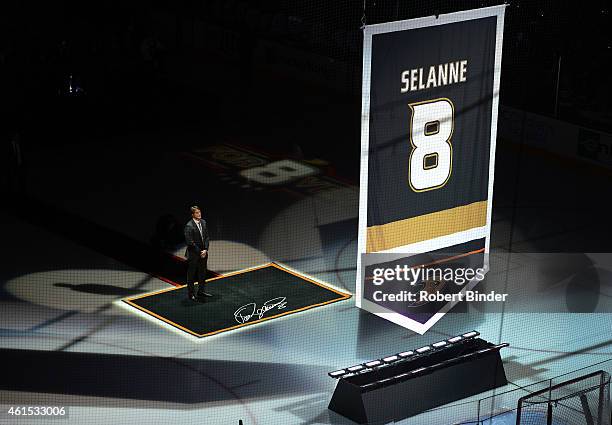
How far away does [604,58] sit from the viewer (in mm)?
18641

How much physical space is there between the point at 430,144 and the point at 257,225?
18.5 feet

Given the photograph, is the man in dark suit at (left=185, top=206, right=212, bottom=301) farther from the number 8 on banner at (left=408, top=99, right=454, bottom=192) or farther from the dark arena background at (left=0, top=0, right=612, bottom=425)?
the number 8 on banner at (left=408, top=99, right=454, bottom=192)

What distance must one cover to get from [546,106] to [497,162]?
118 centimetres

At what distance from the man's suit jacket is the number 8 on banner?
3074 millimetres

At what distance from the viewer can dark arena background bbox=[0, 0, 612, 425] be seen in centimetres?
1005

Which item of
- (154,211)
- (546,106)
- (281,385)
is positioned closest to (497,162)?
(546,106)

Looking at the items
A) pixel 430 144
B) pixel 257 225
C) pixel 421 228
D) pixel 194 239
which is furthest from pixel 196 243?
pixel 430 144

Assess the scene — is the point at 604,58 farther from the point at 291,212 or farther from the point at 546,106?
the point at 291,212

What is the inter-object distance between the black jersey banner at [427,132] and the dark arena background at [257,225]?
59cm

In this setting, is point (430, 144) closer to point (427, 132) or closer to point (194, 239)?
point (427, 132)

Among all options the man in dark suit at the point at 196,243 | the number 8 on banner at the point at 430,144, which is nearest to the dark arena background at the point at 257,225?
the man in dark suit at the point at 196,243

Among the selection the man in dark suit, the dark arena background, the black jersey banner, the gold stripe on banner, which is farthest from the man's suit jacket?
the gold stripe on banner

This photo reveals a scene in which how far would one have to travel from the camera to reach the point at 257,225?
47.6 ft

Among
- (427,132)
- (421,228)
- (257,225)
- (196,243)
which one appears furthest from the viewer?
(257,225)
